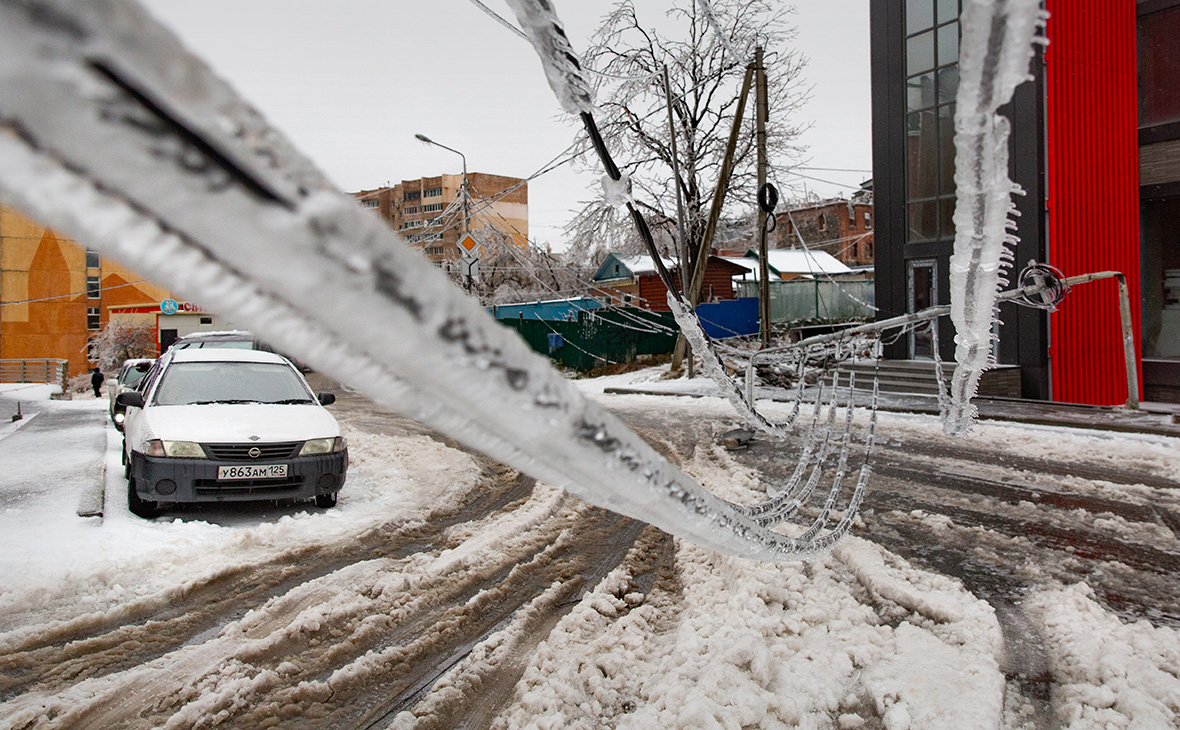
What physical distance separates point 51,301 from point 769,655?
24.1 metres

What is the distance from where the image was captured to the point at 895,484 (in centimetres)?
681

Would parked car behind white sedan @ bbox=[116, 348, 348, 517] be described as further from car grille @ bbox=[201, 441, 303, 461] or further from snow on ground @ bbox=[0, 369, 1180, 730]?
snow on ground @ bbox=[0, 369, 1180, 730]

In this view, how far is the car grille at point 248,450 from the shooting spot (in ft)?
18.5

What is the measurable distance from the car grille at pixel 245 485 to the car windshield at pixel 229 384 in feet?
4.18

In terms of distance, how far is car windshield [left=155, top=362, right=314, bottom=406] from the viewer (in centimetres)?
667

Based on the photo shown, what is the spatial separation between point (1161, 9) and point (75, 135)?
704 inches

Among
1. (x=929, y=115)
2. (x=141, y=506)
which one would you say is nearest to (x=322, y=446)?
(x=141, y=506)

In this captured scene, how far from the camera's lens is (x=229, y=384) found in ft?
23.0

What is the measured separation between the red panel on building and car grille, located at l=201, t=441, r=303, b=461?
14035mm

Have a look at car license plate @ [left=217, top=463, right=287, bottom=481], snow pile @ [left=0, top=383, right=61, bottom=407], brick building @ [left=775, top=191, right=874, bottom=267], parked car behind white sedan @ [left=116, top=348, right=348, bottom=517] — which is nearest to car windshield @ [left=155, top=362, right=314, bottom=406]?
parked car behind white sedan @ [left=116, top=348, right=348, bottom=517]

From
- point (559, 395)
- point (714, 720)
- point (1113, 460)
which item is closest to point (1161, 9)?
point (1113, 460)

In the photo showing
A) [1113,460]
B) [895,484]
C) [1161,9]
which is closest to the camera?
[895,484]

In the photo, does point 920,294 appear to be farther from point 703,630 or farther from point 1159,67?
point 703,630

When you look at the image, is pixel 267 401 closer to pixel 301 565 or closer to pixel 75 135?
pixel 301 565
